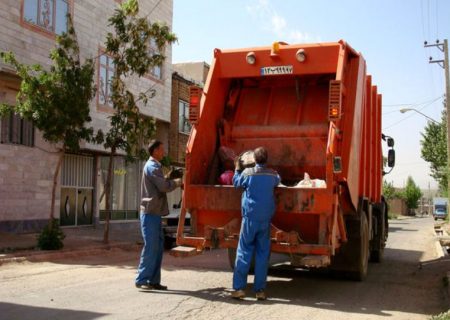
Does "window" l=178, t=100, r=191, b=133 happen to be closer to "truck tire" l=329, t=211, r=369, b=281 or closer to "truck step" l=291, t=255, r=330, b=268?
"truck tire" l=329, t=211, r=369, b=281

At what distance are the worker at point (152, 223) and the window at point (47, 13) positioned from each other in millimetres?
9670

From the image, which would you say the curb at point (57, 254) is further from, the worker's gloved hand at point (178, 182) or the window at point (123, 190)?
the window at point (123, 190)

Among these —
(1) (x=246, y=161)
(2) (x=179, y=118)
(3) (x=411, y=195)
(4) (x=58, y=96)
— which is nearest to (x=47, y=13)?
(4) (x=58, y=96)

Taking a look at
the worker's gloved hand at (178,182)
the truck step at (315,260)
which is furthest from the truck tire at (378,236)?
the worker's gloved hand at (178,182)

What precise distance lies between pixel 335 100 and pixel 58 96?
272 inches

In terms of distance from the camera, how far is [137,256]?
12.2 metres

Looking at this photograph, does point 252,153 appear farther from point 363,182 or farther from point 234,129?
point 363,182

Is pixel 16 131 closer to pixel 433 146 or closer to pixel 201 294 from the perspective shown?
pixel 201 294

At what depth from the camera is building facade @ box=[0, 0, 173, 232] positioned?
14820mm

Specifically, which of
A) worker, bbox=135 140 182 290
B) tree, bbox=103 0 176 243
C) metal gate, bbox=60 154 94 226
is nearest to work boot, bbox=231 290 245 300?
worker, bbox=135 140 182 290

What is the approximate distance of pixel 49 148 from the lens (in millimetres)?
16594

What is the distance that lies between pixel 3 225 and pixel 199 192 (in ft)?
31.1

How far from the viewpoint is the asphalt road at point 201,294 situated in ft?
19.0

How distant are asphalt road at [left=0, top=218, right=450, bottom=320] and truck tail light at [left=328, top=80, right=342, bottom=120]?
7.35 feet
